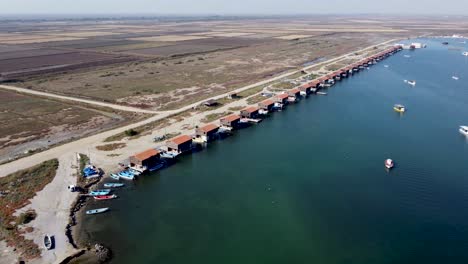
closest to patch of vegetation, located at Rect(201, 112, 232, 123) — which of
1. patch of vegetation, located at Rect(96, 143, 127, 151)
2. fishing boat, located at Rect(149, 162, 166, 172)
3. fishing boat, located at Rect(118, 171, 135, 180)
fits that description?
patch of vegetation, located at Rect(96, 143, 127, 151)

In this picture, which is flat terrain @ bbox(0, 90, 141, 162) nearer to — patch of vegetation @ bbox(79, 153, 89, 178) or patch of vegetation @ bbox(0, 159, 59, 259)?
patch of vegetation @ bbox(0, 159, 59, 259)

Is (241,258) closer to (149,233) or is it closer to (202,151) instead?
(149,233)

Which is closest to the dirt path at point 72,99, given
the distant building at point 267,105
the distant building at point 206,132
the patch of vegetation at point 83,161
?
the distant building at point 206,132

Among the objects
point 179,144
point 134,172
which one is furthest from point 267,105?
point 134,172

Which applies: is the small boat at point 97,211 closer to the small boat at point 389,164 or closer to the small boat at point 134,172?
the small boat at point 134,172

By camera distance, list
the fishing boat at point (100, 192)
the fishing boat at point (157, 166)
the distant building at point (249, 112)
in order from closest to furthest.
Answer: the fishing boat at point (100, 192)
the fishing boat at point (157, 166)
the distant building at point (249, 112)
